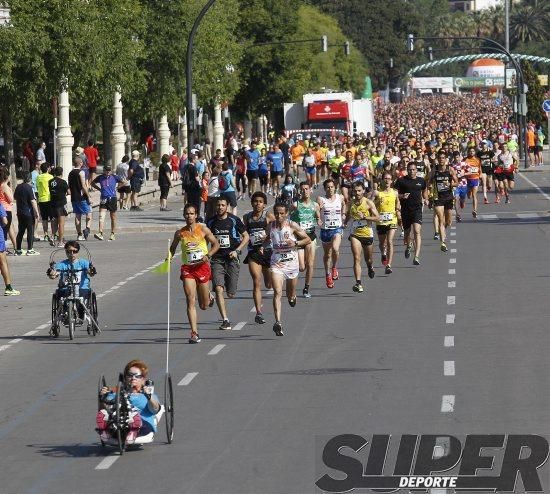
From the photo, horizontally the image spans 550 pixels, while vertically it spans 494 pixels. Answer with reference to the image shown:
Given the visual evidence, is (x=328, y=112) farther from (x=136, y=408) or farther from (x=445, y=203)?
(x=136, y=408)

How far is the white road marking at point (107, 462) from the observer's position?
40.9ft

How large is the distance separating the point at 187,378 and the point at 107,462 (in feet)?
13.5

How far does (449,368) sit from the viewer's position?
55.2 ft

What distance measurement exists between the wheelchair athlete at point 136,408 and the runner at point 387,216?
14.0 meters

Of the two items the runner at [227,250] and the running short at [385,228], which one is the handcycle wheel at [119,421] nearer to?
the runner at [227,250]

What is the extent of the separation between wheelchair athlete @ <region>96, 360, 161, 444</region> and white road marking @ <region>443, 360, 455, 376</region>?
4.20m

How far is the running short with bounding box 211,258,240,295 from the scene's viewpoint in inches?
811

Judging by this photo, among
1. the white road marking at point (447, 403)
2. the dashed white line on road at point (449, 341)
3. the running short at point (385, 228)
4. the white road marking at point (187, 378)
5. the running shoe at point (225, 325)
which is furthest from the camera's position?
the running short at point (385, 228)

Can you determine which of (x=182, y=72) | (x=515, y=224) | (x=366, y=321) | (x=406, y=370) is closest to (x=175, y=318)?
(x=366, y=321)

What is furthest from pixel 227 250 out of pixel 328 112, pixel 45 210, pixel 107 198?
pixel 328 112

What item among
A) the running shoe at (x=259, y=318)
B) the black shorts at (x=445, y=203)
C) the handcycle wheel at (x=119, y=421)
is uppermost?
the black shorts at (x=445, y=203)

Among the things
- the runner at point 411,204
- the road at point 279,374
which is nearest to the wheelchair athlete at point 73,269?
the road at point 279,374

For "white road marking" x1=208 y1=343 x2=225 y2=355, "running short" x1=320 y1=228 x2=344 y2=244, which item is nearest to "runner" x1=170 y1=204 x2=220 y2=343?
"white road marking" x1=208 y1=343 x2=225 y2=355

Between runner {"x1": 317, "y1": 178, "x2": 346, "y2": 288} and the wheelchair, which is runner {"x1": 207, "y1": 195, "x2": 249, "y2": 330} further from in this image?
the wheelchair
